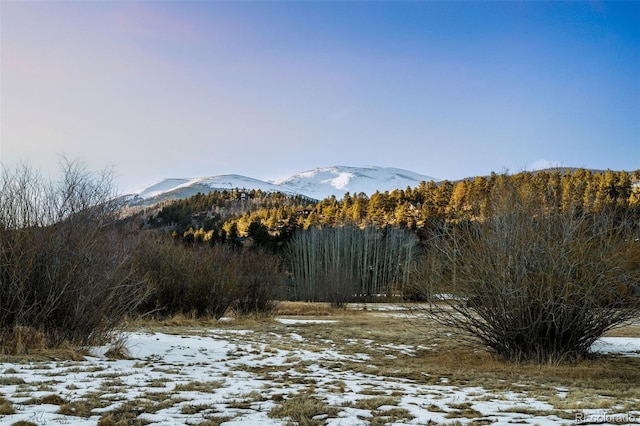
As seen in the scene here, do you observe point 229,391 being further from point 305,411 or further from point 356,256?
point 356,256

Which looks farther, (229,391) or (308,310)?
(308,310)

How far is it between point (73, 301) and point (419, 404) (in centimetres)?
751

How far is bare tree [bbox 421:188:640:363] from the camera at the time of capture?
1138cm

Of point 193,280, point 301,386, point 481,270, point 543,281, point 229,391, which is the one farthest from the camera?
point 193,280

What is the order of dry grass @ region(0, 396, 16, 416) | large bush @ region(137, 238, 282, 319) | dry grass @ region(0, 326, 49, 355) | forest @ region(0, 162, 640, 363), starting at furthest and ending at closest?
large bush @ region(137, 238, 282, 319)
forest @ region(0, 162, 640, 363)
dry grass @ region(0, 326, 49, 355)
dry grass @ region(0, 396, 16, 416)

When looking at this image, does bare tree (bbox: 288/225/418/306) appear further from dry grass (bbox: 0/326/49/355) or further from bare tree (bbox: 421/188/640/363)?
dry grass (bbox: 0/326/49/355)

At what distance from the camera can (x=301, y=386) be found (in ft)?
26.4

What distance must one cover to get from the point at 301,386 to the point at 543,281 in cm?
629

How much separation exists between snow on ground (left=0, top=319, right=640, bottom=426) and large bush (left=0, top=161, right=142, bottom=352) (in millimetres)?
856

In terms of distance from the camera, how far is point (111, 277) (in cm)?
1141

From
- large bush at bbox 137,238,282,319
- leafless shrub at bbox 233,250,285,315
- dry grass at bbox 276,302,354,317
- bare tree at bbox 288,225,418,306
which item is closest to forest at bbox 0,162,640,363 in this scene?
large bush at bbox 137,238,282,319

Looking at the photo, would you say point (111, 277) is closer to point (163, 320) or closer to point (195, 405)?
point (195, 405)

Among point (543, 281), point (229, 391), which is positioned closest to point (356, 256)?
point (543, 281)

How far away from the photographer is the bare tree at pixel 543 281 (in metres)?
11.4
